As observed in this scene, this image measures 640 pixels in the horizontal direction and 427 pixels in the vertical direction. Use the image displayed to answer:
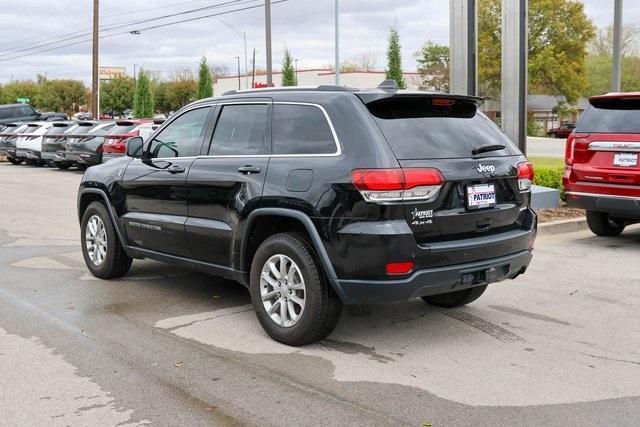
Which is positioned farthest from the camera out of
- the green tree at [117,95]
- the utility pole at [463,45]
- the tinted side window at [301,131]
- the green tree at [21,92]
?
the green tree at [21,92]

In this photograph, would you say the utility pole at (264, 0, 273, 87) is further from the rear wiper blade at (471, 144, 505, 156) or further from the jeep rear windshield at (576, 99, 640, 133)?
the rear wiper blade at (471, 144, 505, 156)

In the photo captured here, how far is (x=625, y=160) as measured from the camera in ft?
29.6

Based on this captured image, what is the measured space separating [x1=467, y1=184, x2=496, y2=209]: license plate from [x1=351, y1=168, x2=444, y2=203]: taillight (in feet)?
1.28

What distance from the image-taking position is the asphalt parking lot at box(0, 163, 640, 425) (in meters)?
4.23

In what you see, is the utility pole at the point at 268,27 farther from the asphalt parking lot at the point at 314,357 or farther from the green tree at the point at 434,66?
the green tree at the point at 434,66

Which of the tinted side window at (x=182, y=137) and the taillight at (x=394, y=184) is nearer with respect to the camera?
the taillight at (x=394, y=184)

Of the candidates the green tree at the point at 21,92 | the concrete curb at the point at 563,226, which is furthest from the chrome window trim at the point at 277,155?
the green tree at the point at 21,92

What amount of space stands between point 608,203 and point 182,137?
17.7ft

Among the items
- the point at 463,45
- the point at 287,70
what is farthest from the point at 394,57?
the point at 463,45

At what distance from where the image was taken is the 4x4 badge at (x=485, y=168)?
5293 millimetres

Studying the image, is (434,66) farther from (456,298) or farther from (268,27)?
(456,298)

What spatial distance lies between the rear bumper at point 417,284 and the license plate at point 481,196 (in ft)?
1.31

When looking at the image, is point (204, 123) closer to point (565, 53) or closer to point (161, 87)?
point (565, 53)

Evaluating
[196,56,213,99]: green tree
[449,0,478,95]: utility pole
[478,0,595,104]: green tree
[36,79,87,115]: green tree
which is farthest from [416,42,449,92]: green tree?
[449,0,478,95]: utility pole
